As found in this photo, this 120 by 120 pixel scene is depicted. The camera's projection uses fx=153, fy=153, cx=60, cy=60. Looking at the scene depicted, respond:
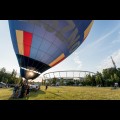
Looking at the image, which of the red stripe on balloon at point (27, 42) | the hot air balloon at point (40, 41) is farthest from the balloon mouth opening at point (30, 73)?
the red stripe on balloon at point (27, 42)

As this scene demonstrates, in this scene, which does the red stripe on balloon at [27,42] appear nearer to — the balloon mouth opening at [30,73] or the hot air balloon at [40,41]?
the hot air balloon at [40,41]

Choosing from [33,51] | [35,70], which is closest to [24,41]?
[33,51]

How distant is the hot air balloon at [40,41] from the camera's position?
18.1 feet

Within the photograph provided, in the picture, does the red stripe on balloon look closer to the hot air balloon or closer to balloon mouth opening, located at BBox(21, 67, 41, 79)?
the hot air balloon

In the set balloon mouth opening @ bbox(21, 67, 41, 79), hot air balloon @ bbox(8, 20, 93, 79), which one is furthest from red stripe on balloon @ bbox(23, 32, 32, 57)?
balloon mouth opening @ bbox(21, 67, 41, 79)

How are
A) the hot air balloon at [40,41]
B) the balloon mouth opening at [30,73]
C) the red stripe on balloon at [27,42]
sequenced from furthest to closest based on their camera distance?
the balloon mouth opening at [30,73]
the red stripe on balloon at [27,42]
the hot air balloon at [40,41]

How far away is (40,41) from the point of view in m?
5.92

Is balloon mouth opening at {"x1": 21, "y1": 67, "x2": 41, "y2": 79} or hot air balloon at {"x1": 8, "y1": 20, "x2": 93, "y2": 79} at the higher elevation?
hot air balloon at {"x1": 8, "y1": 20, "x2": 93, "y2": 79}

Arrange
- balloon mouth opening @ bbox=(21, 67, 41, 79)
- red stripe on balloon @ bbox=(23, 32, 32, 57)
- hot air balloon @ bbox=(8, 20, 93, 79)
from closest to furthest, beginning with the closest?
hot air balloon @ bbox=(8, 20, 93, 79)
red stripe on balloon @ bbox=(23, 32, 32, 57)
balloon mouth opening @ bbox=(21, 67, 41, 79)

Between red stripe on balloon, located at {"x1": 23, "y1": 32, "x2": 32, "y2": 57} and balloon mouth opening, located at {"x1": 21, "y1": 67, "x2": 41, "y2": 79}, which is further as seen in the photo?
balloon mouth opening, located at {"x1": 21, "y1": 67, "x2": 41, "y2": 79}

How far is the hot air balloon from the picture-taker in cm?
550
